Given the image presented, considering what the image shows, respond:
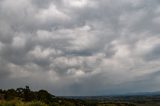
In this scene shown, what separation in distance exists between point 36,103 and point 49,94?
41931 mm

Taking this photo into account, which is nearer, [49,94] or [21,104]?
[21,104]

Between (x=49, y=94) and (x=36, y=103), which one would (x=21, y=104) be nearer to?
(x=36, y=103)

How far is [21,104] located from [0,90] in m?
46.3

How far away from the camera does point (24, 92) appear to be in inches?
2894

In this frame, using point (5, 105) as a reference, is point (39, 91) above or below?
above

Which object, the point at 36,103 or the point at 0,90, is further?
the point at 0,90

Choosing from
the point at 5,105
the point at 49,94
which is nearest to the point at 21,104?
the point at 5,105

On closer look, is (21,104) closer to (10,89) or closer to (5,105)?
(5,105)

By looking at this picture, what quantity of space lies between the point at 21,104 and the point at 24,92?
143 feet

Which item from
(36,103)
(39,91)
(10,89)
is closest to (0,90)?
(10,89)

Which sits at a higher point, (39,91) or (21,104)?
(39,91)

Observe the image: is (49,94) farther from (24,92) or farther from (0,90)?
(0,90)

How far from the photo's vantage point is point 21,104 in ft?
100

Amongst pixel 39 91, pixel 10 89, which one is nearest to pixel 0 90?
pixel 10 89
